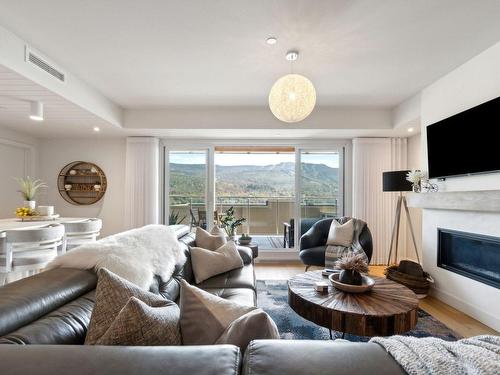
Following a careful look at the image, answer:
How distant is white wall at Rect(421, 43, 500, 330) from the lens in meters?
2.32

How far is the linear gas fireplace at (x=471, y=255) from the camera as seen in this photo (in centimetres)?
237

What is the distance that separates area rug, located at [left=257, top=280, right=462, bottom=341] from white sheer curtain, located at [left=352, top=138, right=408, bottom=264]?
182cm

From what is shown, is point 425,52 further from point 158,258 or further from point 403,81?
point 158,258

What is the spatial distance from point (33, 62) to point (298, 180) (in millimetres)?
3867

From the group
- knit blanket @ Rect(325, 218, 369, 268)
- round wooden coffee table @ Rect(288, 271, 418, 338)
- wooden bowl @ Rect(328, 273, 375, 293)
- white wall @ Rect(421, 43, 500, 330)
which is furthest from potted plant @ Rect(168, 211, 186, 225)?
white wall @ Rect(421, 43, 500, 330)

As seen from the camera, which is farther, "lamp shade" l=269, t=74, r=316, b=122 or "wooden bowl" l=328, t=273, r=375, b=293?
"lamp shade" l=269, t=74, r=316, b=122

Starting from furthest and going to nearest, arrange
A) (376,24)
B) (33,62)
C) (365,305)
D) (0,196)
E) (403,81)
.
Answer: (0,196) → (403,81) → (33,62) → (376,24) → (365,305)

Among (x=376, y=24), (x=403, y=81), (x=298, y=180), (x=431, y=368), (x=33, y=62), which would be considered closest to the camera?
(x=431, y=368)

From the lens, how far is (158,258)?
179 centimetres

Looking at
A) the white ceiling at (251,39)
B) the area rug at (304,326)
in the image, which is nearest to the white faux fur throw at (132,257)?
the area rug at (304,326)

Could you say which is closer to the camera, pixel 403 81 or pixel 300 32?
pixel 300 32

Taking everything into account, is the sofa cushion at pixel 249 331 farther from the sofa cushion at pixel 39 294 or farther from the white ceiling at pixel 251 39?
the white ceiling at pixel 251 39

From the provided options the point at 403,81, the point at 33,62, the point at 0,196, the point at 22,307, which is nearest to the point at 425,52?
the point at 403,81

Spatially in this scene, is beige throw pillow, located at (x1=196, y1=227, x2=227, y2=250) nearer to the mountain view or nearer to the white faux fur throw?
the white faux fur throw
